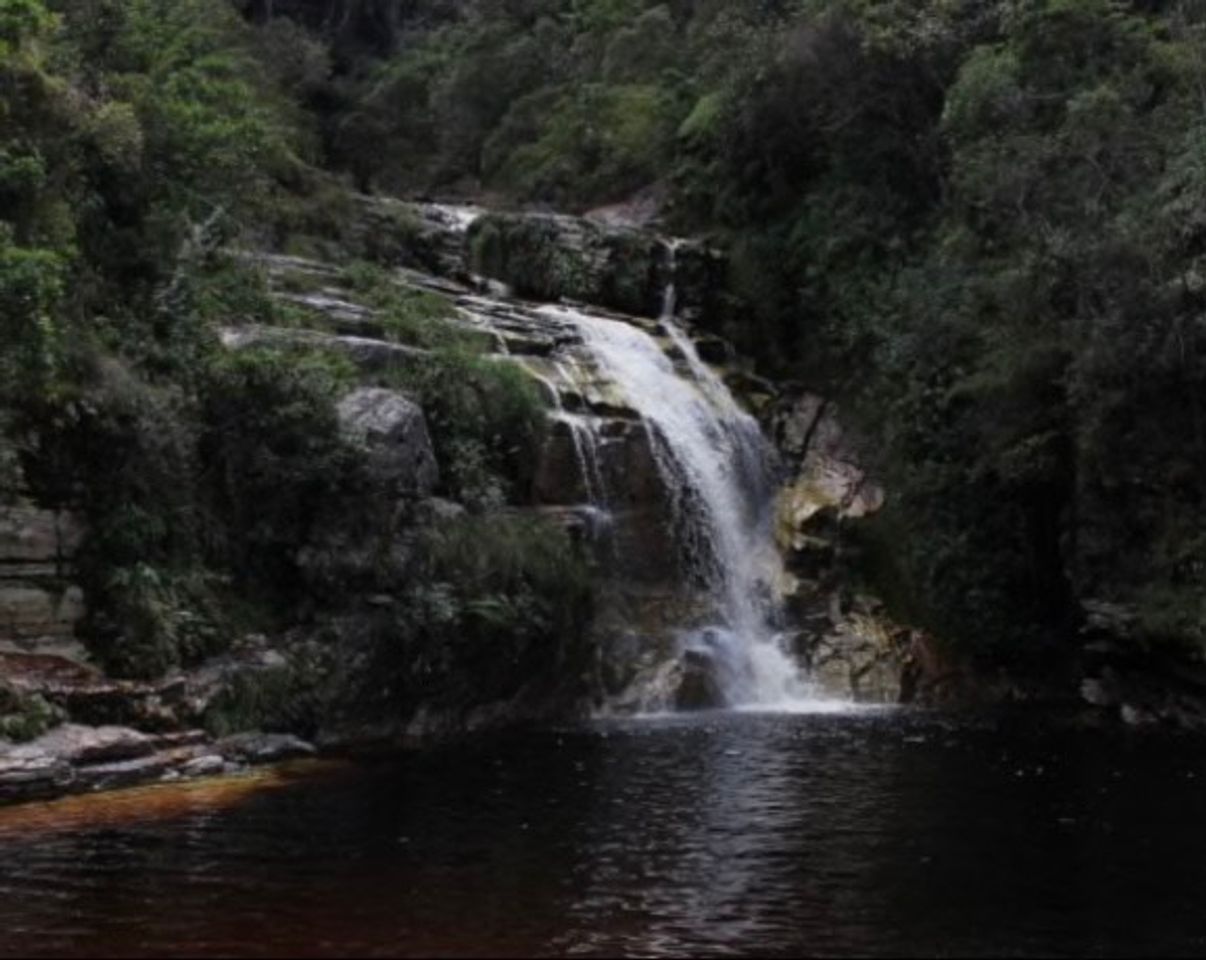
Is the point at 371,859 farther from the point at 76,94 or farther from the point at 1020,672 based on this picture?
the point at 1020,672

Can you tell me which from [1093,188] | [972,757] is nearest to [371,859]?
[972,757]

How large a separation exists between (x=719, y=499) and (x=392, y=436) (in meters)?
6.93

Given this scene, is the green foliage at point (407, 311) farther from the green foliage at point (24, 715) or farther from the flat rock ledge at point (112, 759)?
the green foliage at point (24, 715)

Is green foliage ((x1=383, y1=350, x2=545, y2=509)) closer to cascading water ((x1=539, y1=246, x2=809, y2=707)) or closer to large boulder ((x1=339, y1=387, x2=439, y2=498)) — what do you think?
large boulder ((x1=339, y1=387, x2=439, y2=498))

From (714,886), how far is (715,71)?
27825 millimetres

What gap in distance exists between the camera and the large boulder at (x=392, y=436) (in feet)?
59.8

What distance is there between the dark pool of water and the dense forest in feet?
13.7

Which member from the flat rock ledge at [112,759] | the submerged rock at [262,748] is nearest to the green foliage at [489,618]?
the submerged rock at [262,748]

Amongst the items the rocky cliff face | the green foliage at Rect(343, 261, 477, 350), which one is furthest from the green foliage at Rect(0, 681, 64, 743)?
the green foliage at Rect(343, 261, 477, 350)

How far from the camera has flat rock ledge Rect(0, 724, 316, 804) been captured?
43.4 feet

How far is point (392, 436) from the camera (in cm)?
1848

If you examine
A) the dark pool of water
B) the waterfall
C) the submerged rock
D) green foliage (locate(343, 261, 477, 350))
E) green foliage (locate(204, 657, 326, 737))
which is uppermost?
green foliage (locate(343, 261, 477, 350))

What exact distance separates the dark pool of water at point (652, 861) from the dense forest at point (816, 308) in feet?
13.7

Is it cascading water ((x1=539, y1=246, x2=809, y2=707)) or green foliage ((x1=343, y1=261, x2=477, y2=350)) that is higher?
green foliage ((x1=343, y1=261, x2=477, y2=350))
